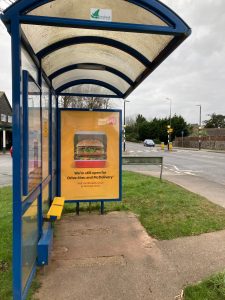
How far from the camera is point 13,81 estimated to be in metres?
2.73

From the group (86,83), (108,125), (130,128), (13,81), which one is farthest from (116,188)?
(130,128)

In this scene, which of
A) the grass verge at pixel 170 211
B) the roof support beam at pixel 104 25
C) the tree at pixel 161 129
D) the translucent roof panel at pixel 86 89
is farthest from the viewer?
the tree at pixel 161 129

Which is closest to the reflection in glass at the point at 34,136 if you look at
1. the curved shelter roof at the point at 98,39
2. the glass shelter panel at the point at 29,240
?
the glass shelter panel at the point at 29,240

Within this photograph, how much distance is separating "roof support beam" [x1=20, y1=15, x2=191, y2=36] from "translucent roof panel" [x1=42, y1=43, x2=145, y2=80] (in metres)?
1.41

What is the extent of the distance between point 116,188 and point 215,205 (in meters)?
2.18

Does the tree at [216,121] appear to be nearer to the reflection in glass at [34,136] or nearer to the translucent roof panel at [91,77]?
the translucent roof panel at [91,77]

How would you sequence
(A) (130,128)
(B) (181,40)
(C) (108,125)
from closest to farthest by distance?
Answer: 1. (B) (181,40)
2. (C) (108,125)
3. (A) (130,128)

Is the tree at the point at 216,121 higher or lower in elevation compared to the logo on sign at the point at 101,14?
higher

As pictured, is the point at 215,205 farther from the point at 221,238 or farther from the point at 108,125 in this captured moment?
the point at 108,125

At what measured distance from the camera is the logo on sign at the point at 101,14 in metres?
3.12

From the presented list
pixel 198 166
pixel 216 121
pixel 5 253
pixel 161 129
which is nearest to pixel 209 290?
pixel 5 253

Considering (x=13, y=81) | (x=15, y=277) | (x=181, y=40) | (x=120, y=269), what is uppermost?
(x=181, y=40)

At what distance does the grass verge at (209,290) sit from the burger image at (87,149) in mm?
3174

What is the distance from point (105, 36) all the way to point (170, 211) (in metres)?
3.46
